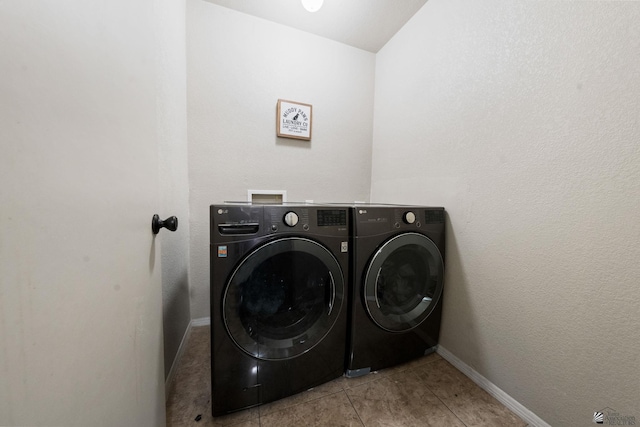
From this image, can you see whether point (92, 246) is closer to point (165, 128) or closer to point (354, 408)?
point (165, 128)

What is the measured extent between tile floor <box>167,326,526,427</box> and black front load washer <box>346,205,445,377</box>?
3.6 inches

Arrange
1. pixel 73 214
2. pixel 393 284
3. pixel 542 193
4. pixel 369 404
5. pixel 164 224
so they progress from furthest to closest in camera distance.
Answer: pixel 393 284
pixel 369 404
pixel 542 193
pixel 164 224
pixel 73 214

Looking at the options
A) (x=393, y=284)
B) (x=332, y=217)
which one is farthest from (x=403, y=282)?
(x=332, y=217)

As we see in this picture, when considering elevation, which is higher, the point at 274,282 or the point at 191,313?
the point at 274,282

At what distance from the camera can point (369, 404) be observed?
98 cm

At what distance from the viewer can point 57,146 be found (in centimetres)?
33

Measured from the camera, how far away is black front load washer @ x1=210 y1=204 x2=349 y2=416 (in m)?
0.84

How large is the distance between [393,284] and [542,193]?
2.43 feet

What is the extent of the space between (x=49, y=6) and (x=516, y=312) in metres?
1.61

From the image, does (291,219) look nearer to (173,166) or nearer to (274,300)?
(274,300)

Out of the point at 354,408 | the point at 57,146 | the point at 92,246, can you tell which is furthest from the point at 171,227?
the point at 354,408

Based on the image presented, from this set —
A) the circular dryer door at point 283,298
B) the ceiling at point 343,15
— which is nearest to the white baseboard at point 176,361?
the circular dryer door at point 283,298

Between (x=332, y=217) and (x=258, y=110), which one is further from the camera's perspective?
(x=258, y=110)

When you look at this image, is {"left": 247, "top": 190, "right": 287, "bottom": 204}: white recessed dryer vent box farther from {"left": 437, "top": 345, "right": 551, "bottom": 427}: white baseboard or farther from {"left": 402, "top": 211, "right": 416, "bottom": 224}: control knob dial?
{"left": 437, "top": 345, "right": 551, "bottom": 427}: white baseboard
